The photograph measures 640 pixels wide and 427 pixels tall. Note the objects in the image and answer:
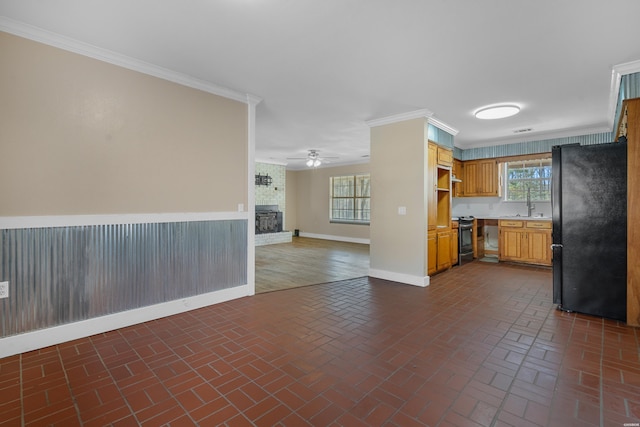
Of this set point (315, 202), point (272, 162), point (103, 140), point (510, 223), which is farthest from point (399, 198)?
point (315, 202)

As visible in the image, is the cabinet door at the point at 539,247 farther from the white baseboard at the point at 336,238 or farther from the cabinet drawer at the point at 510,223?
the white baseboard at the point at 336,238

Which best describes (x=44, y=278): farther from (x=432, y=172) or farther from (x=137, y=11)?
(x=432, y=172)

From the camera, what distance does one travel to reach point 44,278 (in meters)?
2.55

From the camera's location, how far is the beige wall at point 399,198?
4520 millimetres

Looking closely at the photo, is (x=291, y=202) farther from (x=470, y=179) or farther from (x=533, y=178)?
(x=533, y=178)

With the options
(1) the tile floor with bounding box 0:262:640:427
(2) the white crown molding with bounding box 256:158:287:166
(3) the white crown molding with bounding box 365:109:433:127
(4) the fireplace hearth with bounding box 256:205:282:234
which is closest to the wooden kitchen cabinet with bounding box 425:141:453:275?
(3) the white crown molding with bounding box 365:109:433:127

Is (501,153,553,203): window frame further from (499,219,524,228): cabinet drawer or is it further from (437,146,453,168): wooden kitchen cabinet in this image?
(437,146,453,168): wooden kitchen cabinet

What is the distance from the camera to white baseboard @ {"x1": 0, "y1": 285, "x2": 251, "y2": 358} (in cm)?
242

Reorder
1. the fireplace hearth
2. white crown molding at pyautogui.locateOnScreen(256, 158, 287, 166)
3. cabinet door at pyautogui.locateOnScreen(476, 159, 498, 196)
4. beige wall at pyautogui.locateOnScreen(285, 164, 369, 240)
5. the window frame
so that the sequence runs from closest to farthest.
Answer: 1. the window frame
2. cabinet door at pyautogui.locateOnScreen(476, 159, 498, 196)
3. the fireplace hearth
4. white crown molding at pyautogui.locateOnScreen(256, 158, 287, 166)
5. beige wall at pyautogui.locateOnScreen(285, 164, 369, 240)

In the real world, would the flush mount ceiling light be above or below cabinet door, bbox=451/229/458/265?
above

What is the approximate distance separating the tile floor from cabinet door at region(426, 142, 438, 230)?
65.7 inches

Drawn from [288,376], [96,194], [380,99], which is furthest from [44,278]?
[380,99]

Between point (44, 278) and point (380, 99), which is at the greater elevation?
point (380, 99)

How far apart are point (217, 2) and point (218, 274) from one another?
2777 mm
